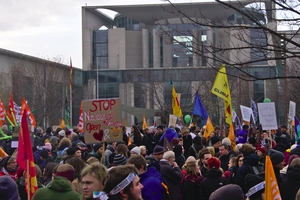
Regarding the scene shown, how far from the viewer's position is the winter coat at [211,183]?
8680mm

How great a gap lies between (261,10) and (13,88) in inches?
1849

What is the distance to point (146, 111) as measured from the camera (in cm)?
3594

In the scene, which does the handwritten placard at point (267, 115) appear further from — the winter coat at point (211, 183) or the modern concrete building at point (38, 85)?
the modern concrete building at point (38, 85)

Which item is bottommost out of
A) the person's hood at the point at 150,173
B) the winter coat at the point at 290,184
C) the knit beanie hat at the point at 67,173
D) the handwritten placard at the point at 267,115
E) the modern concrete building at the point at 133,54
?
the winter coat at the point at 290,184

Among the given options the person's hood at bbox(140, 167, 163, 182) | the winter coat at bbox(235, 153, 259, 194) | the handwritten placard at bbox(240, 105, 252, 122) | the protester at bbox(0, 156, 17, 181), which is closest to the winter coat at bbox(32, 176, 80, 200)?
the person's hood at bbox(140, 167, 163, 182)

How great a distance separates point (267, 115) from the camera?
52.0 ft

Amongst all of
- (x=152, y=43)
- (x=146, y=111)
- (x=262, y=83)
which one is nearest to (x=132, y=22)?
(x=152, y=43)

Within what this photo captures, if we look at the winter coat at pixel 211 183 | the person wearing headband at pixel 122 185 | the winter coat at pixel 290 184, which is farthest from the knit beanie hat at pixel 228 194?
the winter coat at pixel 211 183

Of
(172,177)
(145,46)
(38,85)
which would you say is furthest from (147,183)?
(145,46)

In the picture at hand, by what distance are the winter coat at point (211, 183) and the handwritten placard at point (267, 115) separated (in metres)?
6.99

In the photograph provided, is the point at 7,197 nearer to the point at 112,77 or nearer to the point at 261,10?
the point at 261,10

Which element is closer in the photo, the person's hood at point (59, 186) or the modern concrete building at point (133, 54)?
the person's hood at point (59, 186)

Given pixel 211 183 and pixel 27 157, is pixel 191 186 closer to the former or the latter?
pixel 211 183

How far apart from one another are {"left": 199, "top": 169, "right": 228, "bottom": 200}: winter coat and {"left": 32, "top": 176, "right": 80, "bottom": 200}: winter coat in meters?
2.92
